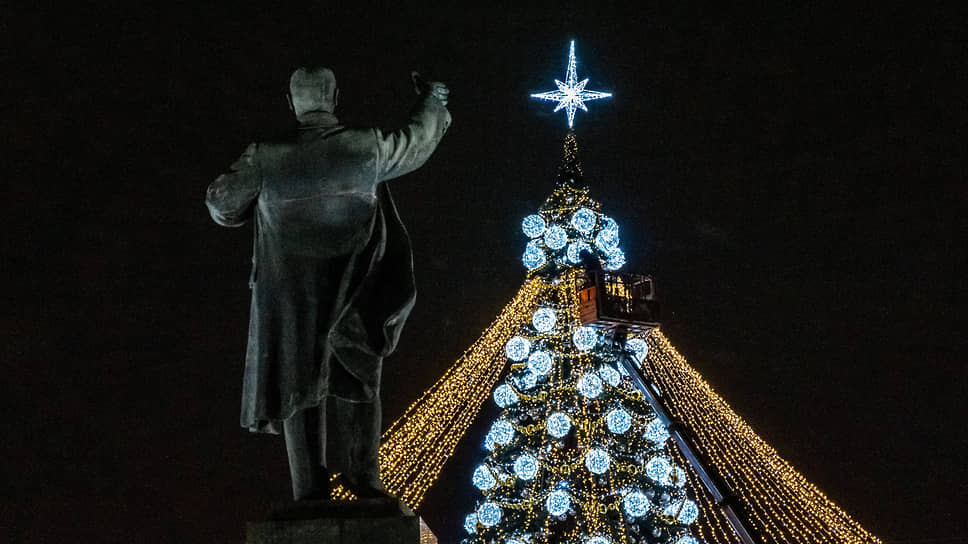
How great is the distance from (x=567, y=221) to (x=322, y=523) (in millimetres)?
11609

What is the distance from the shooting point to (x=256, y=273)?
3717 mm

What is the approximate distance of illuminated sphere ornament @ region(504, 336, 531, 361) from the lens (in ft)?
44.7

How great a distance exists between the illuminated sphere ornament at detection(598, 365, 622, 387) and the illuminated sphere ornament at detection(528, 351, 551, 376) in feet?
2.49

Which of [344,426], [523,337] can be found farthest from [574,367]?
[344,426]

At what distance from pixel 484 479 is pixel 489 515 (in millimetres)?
461

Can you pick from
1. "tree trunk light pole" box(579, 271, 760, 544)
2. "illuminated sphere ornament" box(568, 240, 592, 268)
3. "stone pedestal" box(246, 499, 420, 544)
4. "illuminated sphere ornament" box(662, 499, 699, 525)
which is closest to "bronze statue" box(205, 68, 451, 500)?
"stone pedestal" box(246, 499, 420, 544)

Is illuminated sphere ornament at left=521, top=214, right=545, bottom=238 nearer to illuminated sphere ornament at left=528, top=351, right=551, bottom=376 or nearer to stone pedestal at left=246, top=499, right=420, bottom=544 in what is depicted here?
Answer: illuminated sphere ornament at left=528, top=351, right=551, bottom=376

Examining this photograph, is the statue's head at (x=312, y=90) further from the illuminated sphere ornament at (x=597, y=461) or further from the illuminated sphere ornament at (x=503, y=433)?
the illuminated sphere ornament at (x=503, y=433)

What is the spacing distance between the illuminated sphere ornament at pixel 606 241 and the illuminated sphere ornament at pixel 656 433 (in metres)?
2.42

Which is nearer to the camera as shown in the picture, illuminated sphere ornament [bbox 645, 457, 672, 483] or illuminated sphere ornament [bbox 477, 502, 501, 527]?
illuminated sphere ornament [bbox 477, 502, 501, 527]

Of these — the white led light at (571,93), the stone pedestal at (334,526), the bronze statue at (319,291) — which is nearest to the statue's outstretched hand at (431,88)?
the bronze statue at (319,291)

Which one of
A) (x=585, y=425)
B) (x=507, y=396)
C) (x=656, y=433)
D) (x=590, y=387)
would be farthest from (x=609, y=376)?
(x=507, y=396)

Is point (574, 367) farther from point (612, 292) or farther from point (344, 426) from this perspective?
point (344, 426)

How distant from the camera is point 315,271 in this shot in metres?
3.65
